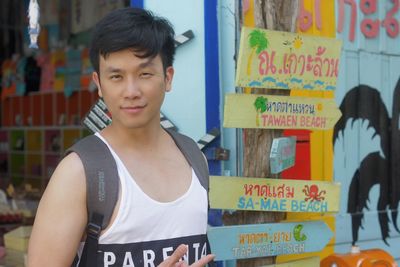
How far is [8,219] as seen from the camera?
4.89 meters

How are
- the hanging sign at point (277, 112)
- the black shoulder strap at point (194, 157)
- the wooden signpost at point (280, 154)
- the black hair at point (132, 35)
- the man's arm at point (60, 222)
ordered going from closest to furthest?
1. the man's arm at point (60, 222)
2. the black hair at point (132, 35)
3. the black shoulder strap at point (194, 157)
4. the hanging sign at point (277, 112)
5. the wooden signpost at point (280, 154)

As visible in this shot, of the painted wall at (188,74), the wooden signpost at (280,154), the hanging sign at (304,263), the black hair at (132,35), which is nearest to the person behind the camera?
the black hair at (132,35)

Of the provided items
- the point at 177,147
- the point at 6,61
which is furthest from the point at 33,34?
the point at 6,61

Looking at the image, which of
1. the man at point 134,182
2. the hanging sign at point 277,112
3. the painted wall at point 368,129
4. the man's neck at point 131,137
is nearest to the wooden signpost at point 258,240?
the hanging sign at point 277,112

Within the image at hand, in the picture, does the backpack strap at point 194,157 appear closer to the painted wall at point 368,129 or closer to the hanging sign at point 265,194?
the hanging sign at point 265,194

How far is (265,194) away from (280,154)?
0.63ft

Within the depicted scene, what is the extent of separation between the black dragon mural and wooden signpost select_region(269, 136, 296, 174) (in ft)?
4.88

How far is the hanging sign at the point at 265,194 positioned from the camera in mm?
2959

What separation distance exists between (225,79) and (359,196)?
1543 millimetres

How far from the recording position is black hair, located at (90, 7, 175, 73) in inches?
71.8

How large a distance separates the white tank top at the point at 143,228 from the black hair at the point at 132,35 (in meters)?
0.27

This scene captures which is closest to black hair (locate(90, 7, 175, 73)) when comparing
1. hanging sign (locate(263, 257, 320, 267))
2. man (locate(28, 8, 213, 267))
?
man (locate(28, 8, 213, 267))

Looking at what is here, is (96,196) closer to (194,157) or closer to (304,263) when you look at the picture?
(194,157)

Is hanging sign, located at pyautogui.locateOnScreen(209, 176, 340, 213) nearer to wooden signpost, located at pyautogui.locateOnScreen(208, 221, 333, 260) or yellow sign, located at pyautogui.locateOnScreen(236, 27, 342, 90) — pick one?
wooden signpost, located at pyautogui.locateOnScreen(208, 221, 333, 260)
